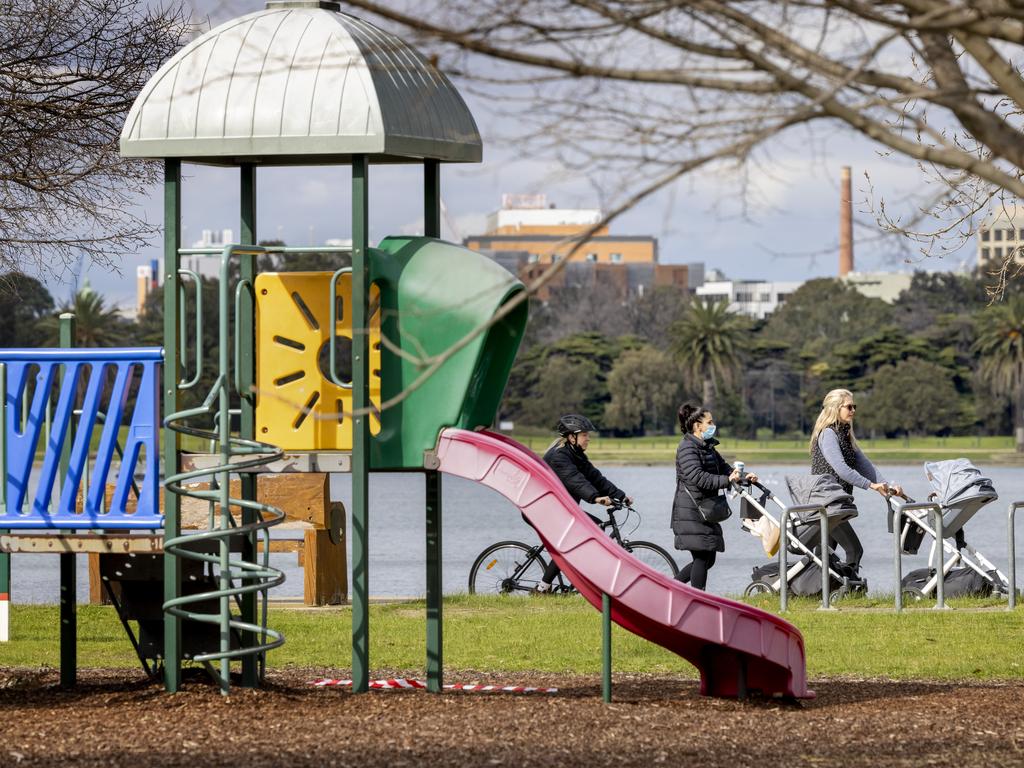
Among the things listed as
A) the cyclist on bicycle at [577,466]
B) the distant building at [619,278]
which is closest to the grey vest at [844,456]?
the cyclist on bicycle at [577,466]

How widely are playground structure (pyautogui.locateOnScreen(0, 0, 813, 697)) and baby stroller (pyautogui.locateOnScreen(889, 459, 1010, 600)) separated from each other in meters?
5.51

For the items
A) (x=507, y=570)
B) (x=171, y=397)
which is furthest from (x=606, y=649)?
(x=507, y=570)

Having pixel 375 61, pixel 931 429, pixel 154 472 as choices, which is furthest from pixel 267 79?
pixel 931 429

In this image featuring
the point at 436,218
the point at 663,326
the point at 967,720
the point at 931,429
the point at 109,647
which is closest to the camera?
the point at 967,720

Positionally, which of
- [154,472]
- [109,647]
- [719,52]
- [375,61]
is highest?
[375,61]

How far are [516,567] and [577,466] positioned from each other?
1971 mm

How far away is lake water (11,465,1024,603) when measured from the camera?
21.0m

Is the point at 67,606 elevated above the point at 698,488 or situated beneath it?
situated beneath

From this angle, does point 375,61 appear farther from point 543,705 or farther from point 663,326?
point 663,326

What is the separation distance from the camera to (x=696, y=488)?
1385 cm

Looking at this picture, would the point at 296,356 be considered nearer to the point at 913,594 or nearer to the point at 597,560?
the point at 597,560

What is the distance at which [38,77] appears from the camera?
12.8 m

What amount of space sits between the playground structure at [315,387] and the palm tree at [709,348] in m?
87.7

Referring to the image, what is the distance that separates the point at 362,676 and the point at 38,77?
19.4ft
